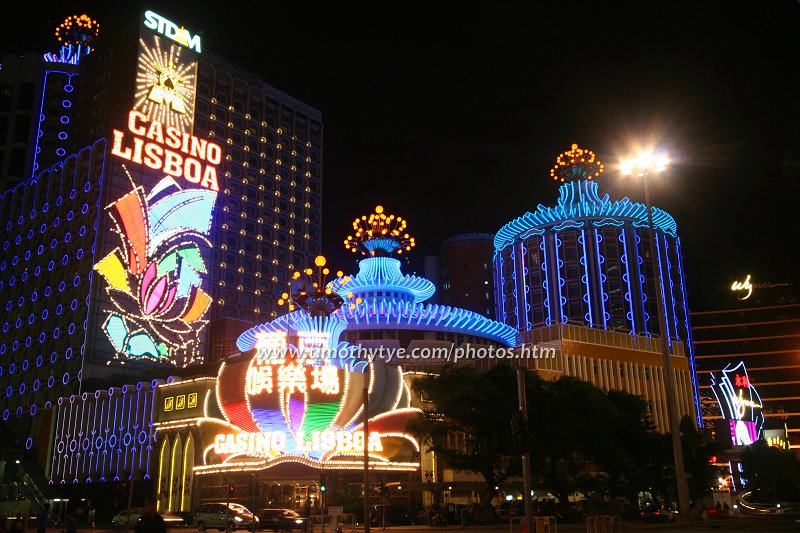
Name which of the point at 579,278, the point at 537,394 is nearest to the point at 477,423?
the point at 537,394

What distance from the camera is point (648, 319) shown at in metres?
114

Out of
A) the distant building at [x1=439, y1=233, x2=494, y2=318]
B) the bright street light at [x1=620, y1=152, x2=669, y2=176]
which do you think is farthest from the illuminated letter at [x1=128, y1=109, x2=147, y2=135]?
the distant building at [x1=439, y1=233, x2=494, y2=318]

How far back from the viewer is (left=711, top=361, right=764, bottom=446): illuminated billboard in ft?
306

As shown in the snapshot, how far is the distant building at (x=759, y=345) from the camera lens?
5792 inches

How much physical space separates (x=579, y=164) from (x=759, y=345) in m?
62.7

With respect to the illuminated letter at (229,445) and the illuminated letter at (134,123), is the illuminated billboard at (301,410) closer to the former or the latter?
the illuminated letter at (229,445)

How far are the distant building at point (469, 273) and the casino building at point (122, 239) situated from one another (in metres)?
59.1

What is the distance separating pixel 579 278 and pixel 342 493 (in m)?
70.4

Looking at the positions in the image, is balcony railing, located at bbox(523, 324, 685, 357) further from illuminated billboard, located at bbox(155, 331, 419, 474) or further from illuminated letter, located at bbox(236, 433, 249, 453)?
illuminated letter, located at bbox(236, 433, 249, 453)

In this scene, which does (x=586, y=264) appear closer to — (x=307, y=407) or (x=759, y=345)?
(x=759, y=345)

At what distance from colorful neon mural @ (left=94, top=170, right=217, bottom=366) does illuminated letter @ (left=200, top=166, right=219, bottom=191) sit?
192cm

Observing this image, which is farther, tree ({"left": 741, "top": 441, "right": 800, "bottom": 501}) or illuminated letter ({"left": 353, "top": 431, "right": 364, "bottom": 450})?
tree ({"left": 741, "top": 441, "right": 800, "bottom": 501})

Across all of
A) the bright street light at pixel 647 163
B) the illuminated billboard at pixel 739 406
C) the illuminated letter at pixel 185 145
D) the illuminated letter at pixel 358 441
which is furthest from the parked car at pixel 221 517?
the illuminated billboard at pixel 739 406

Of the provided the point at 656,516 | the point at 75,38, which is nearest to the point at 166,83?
the point at 75,38
